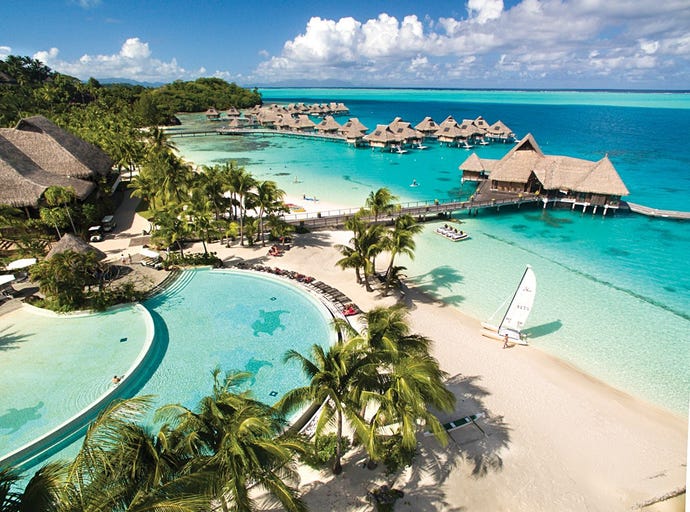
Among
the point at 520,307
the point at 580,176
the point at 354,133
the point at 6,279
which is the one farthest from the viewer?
the point at 354,133

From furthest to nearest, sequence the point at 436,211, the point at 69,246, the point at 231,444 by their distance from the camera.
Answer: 1. the point at 436,211
2. the point at 69,246
3. the point at 231,444

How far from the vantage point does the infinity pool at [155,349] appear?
42.7ft

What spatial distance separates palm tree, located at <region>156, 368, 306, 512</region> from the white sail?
12.6m

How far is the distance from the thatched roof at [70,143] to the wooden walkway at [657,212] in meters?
52.4

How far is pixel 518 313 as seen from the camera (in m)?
16.9

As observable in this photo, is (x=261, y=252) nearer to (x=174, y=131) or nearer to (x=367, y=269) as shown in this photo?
(x=367, y=269)

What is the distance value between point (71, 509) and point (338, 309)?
47.2 feet

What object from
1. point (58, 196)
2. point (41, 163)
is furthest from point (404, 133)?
point (58, 196)

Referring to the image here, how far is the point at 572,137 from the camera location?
9050cm

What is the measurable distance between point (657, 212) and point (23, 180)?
55000 millimetres

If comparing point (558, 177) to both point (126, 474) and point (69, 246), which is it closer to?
point (69, 246)

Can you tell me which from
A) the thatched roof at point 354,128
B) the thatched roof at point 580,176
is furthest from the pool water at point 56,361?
the thatched roof at point 354,128

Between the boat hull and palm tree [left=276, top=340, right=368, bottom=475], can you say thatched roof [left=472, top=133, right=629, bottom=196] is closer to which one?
the boat hull

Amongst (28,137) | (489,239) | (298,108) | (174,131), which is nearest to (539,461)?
(489,239)
